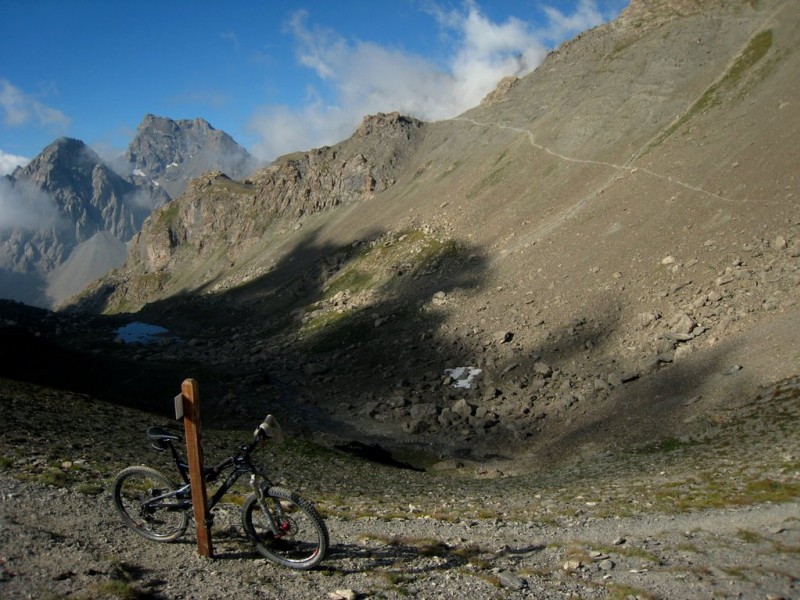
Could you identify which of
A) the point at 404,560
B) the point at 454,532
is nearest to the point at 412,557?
the point at 404,560

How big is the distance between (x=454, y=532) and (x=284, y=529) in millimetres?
4780

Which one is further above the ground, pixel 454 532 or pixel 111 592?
pixel 454 532

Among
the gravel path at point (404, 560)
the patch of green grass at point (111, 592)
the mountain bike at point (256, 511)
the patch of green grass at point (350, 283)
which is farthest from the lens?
the patch of green grass at point (350, 283)

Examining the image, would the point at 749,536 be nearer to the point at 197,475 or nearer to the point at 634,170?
the point at 197,475

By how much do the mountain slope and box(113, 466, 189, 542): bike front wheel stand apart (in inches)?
880

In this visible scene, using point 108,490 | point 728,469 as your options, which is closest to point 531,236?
point 728,469

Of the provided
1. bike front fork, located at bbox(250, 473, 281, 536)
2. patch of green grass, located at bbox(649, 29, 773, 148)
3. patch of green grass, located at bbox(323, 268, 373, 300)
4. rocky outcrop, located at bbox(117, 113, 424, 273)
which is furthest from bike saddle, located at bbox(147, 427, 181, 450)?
rocky outcrop, located at bbox(117, 113, 424, 273)

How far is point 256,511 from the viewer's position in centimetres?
1102

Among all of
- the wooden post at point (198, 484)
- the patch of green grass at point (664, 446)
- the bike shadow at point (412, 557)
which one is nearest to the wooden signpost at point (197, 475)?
the wooden post at point (198, 484)

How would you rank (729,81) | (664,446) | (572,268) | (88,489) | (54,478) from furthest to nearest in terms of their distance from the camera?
(729,81)
(572,268)
(664,446)
(54,478)
(88,489)

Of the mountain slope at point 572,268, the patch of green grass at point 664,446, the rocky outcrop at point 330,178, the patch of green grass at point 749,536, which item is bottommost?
the patch of green grass at point 749,536

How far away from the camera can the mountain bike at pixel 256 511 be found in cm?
1026

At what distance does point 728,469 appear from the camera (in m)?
19.0

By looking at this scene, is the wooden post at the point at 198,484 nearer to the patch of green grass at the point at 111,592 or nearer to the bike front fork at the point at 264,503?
the bike front fork at the point at 264,503
